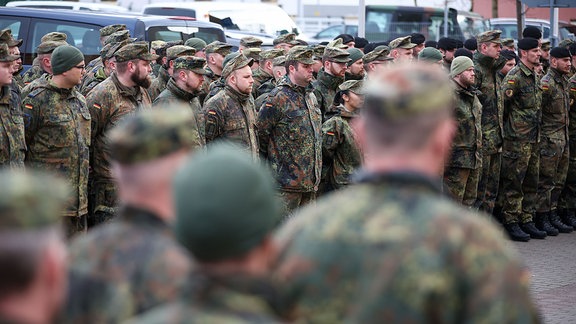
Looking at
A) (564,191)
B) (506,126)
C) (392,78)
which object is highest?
(392,78)

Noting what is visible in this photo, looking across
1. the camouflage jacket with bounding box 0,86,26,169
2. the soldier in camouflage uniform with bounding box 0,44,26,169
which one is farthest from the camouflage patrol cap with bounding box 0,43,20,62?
the camouflage jacket with bounding box 0,86,26,169

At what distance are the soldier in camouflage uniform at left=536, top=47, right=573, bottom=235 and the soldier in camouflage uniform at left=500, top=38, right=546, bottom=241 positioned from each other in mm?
241

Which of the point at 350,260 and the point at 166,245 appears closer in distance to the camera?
the point at 350,260

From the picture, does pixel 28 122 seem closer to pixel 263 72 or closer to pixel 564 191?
pixel 263 72

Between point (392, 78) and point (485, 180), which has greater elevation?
point (392, 78)

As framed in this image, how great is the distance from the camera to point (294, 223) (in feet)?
10.4

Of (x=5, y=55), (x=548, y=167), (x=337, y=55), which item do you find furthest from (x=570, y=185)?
(x=5, y=55)

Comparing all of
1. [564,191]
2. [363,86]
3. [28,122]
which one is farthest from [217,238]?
[564,191]

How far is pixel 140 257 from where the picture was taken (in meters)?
3.45

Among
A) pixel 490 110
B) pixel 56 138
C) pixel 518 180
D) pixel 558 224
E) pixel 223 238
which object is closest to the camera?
pixel 223 238

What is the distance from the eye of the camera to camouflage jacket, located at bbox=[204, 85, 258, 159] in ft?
32.1

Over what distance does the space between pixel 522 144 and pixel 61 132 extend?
644 cm

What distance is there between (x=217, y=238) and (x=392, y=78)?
73 centimetres

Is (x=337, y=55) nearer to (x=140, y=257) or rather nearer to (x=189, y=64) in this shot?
(x=189, y=64)
